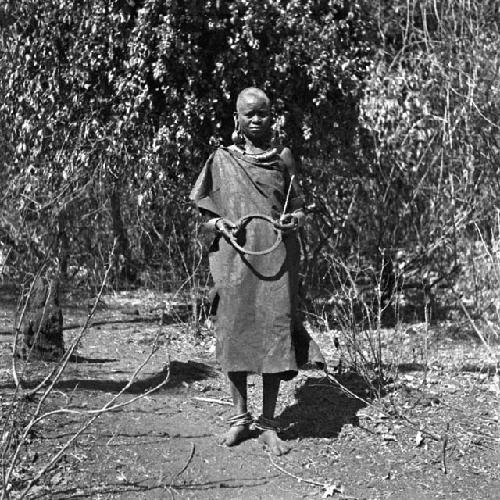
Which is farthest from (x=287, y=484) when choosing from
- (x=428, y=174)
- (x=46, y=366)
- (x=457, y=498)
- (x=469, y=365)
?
(x=428, y=174)

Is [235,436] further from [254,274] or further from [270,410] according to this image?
[254,274]

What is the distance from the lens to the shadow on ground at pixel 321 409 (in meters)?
5.89

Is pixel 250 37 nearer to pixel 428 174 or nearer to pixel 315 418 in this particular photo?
pixel 428 174

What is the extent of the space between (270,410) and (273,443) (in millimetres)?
180

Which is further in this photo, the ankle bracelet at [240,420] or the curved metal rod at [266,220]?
the ankle bracelet at [240,420]

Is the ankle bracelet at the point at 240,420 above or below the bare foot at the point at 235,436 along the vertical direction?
above

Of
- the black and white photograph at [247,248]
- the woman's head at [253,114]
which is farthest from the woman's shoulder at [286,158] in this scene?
the woman's head at [253,114]

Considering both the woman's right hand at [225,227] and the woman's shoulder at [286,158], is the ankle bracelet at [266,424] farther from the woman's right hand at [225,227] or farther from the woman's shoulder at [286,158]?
the woman's shoulder at [286,158]

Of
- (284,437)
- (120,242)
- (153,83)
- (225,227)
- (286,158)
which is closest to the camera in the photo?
(225,227)

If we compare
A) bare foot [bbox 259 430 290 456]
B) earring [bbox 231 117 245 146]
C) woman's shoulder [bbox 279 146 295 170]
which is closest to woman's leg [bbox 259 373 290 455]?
bare foot [bbox 259 430 290 456]

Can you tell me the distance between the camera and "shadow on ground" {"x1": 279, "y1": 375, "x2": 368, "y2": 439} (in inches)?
232

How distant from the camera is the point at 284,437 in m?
5.72

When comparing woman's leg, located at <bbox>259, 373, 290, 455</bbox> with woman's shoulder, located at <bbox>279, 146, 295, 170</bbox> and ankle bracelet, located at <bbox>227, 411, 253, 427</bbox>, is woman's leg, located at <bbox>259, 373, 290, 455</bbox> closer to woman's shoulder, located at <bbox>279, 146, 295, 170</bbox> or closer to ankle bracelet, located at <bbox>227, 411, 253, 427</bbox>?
ankle bracelet, located at <bbox>227, 411, 253, 427</bbox>

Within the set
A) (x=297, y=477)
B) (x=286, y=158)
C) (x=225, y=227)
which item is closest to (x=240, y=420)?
(x=297, y=477)
